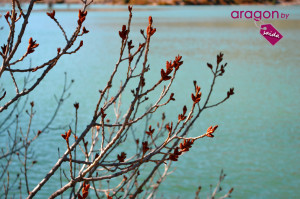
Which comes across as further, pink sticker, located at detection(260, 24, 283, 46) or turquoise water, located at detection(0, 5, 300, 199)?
pink sticker, located at detection(260, 24, 283, 46)

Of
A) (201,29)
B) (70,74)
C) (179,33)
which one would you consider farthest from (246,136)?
(201,29)

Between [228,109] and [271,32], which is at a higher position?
[271,32]

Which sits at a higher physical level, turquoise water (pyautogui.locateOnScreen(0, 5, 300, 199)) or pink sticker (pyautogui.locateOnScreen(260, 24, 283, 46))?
pink sticker (pyautogui.locateOnScreen(260, 24, 283, 46))

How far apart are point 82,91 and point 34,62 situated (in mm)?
4466

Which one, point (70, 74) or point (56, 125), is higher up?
point (70, 74)

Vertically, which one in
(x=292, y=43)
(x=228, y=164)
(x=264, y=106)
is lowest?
(x=228, y=164)

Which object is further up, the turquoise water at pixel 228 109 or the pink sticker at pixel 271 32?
the pink sticker at pixel 271 32

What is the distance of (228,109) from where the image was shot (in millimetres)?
10383

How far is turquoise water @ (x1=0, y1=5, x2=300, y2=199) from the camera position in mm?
7078

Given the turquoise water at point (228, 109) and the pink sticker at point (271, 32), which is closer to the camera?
the turquoise water at point (228, 109)

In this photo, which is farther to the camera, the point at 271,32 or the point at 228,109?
the point at 271,32

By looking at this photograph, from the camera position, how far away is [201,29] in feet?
89.5

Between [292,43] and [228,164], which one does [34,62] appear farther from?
[292,43]

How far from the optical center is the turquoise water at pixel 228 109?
23.2 ft
